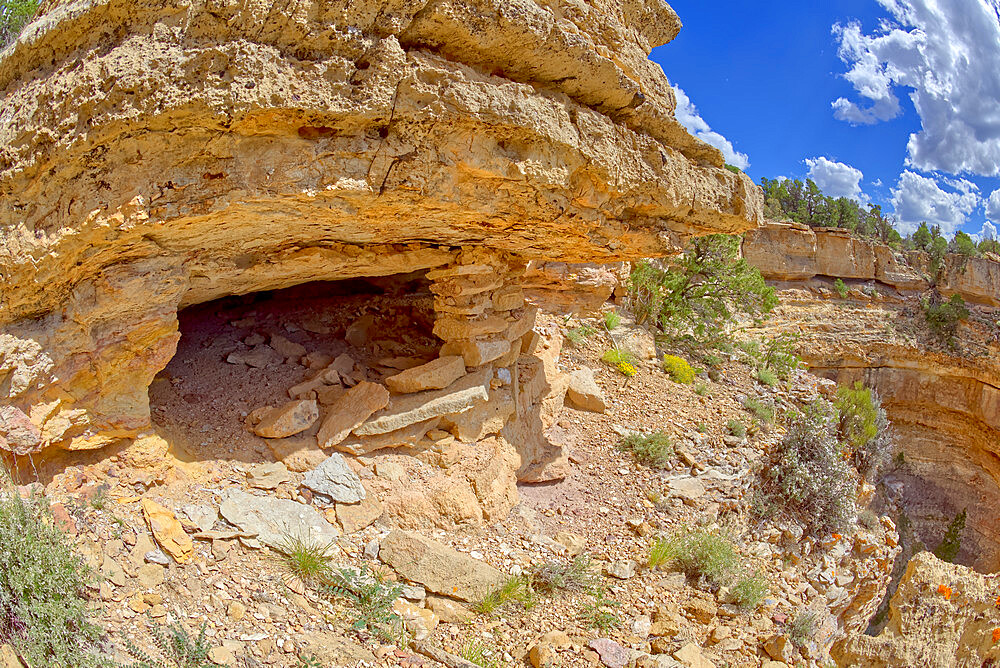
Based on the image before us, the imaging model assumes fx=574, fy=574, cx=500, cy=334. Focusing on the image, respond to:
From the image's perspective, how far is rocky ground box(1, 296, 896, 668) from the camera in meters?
3.13

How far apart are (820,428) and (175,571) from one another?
289 inches

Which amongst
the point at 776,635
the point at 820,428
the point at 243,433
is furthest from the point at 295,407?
the point at 820,428

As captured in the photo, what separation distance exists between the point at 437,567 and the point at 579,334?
17.0 ft

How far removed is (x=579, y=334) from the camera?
28.2 ft

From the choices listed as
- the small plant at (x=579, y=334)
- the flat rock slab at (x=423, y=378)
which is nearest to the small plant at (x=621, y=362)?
the small plant at (x=579, y=334)

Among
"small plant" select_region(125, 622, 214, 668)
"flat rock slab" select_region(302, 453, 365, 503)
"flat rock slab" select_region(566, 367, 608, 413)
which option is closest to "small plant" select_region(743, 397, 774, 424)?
"flat rock slab" select_region(566, 367, 608, 413)

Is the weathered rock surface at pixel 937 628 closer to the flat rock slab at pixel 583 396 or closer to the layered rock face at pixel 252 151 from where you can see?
the flat rock slab at pixel 583 396

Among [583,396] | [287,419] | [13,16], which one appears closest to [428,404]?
[287,419]

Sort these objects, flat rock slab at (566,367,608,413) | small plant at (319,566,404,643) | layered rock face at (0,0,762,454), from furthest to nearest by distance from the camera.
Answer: flat rock slab at (566,367,608,413), small plant at (319,566,404,643), layered rock face at (0,0,762,454)

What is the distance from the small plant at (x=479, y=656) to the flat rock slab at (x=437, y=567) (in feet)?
1.22

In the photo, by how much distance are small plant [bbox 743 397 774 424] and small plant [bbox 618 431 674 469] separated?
2.11 m

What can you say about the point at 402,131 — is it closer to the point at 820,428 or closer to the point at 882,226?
the point at 820,428

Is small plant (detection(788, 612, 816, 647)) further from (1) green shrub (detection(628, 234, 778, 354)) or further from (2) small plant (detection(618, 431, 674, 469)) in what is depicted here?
(1) green shrub (detection(628, 234, 778, 354))

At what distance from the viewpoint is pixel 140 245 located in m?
3.21
